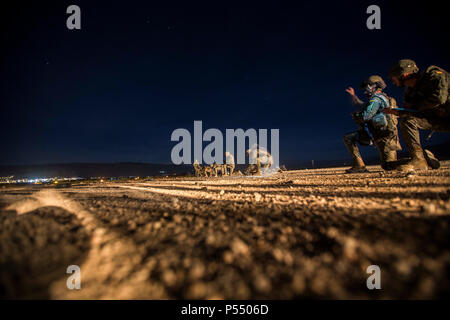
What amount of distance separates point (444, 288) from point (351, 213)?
3.17 feet

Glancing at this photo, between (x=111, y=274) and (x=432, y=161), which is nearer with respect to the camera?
(x=111, y=274)

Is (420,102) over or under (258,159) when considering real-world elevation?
over

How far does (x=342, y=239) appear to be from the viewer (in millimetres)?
1155

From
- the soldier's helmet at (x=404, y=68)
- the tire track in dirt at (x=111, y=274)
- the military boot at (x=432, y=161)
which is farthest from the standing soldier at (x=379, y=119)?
the tire track in dirt at (x=111, y=274)

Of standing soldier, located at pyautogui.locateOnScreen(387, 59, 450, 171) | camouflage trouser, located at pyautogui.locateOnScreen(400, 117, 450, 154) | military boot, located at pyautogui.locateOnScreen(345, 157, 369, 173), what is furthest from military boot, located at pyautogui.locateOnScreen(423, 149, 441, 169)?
military boot, located at pyautogui.locateOnScreen(345, 157, 369, 173)

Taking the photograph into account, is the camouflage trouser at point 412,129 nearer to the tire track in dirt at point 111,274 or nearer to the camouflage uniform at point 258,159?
the tire track in dirt at point 111,274

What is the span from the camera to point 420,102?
151 inches

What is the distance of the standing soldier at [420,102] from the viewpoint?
3.51 meters

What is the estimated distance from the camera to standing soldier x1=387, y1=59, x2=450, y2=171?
3512 mm

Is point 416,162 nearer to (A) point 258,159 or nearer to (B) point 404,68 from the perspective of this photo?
(B) point 404,68

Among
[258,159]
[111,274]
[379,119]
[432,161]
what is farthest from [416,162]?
[258,159]

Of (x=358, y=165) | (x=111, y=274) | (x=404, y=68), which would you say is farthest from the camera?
(x=358, y=165)

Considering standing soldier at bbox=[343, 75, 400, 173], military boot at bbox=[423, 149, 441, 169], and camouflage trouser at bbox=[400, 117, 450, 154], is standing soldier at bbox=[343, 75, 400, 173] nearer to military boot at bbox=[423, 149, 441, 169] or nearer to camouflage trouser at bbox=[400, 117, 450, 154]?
camouflage trouser at bbox=[400, 117, 450, 154]
